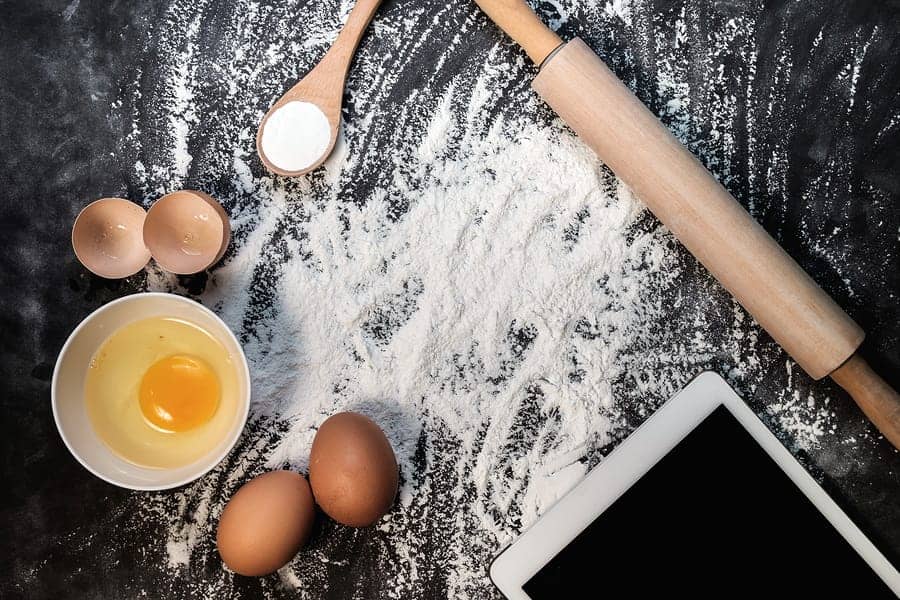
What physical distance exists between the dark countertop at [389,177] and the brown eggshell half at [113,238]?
0.05m

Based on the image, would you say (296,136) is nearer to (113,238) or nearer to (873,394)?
(113,238)

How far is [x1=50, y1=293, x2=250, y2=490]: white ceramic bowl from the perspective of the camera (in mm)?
1001

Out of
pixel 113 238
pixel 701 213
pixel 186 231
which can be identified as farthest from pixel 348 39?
pixel 701 213

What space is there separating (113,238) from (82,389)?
0.89 feet

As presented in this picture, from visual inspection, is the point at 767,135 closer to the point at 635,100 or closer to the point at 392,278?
the point at 635,100

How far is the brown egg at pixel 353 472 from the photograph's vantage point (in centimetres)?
100

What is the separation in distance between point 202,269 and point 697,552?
0.94 meters

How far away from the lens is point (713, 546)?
1027mm

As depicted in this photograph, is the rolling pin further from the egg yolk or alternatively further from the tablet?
the egg yolk

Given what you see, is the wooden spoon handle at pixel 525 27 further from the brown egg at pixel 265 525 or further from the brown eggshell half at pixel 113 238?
the brown egg at pixel 265 525

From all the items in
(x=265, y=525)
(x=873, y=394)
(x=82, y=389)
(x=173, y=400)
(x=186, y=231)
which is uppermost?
(x=186, y=231)

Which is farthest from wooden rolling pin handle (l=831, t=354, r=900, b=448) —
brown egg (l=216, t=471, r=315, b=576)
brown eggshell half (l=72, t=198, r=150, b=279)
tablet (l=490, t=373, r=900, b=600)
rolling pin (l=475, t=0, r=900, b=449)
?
brown eggshell half (l=72, t=198, r=150, b=279)

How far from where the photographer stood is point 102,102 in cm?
119

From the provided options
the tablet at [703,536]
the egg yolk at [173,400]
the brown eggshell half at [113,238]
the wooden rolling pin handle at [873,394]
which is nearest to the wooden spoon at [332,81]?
the brown eggshell half at [113,238]
